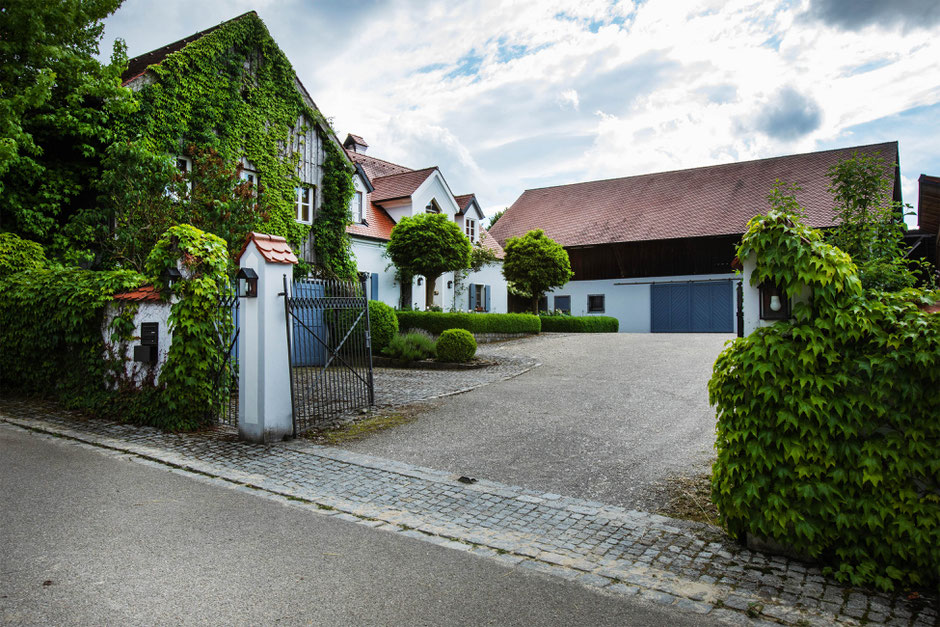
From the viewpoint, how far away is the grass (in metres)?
4.75

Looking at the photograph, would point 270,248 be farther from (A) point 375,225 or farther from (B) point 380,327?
(A) point 375,225

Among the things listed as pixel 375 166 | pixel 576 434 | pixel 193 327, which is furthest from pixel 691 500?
pixel 375 166

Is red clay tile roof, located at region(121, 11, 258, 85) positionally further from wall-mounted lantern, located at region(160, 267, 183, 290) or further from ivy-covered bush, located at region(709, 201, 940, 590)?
ivy-covered bush, located at region(709, 201, 940, 590)

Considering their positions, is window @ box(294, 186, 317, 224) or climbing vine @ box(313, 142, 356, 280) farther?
climbing vine @ box(313, 142, 356, 280)

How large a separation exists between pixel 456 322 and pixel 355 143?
15.8 meters

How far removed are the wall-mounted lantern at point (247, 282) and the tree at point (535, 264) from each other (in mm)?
19563

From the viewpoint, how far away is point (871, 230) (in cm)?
683

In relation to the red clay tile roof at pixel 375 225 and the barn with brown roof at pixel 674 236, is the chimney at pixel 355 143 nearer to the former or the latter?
the red clay tile roof at pixel 375 225

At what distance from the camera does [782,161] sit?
109 feet

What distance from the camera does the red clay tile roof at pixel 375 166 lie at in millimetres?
29312

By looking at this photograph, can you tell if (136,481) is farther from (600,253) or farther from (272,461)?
(600,253)

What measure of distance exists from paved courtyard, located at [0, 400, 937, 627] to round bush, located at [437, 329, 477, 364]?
763 cm

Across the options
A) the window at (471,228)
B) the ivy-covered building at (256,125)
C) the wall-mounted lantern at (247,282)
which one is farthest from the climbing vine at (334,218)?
the wall-mounted lantern at (247,282)

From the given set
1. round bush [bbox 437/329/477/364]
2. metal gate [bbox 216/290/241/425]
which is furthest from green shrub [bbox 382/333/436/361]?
metal gate [bbox 216/290/241/425]
